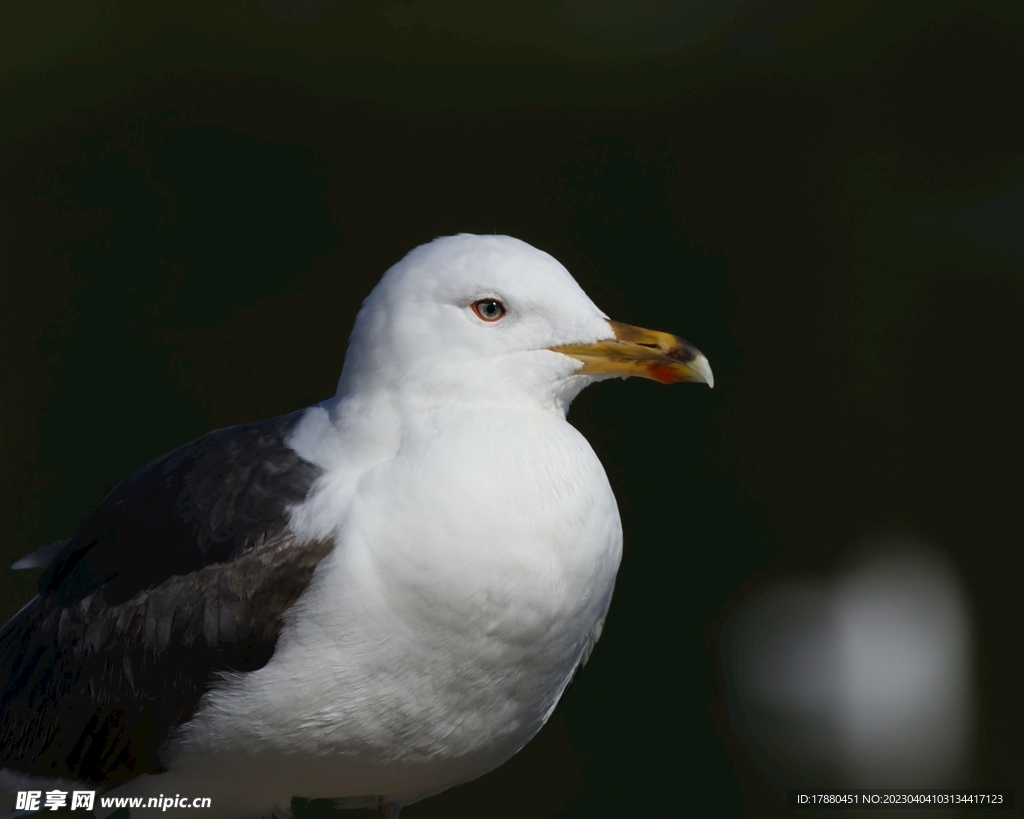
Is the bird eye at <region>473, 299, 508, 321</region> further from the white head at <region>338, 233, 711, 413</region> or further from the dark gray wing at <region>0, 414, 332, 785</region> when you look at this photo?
the dark gray wing at <region>0, 414, 332, 785</region>

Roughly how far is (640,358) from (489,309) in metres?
0.24

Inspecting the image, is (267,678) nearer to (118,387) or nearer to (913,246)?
(118,387)

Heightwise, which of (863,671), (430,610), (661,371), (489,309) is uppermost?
(489,309)

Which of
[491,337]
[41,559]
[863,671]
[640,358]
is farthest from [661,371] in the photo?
[863,671]

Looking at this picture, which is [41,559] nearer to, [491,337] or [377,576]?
[377,576]

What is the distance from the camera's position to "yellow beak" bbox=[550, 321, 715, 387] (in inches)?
66.1

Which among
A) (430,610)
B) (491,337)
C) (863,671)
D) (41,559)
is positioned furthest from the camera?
(863,671)

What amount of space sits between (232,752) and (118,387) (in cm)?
267

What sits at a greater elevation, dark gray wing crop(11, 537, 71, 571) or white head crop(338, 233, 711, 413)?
white head crop(338, 233, 711, 413)

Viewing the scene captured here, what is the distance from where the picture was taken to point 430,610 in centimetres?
152

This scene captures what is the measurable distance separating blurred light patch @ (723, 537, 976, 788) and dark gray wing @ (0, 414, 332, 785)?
9.37 feet

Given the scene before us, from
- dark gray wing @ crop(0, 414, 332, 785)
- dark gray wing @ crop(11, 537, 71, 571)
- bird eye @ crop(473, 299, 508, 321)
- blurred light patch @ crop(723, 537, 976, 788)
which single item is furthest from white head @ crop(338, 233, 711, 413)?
blurred light patch @ crop(723, 537, 976, 788)

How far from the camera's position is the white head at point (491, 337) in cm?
165

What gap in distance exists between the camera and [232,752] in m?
1.63
